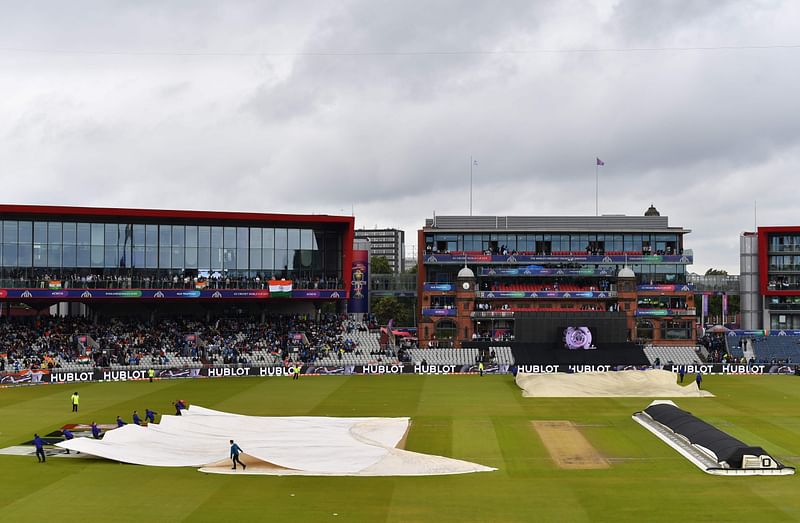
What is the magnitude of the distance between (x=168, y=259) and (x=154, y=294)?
5175 millimetres

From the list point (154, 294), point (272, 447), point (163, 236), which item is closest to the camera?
point (272, 447)

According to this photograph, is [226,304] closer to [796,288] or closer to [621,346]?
[621,346]

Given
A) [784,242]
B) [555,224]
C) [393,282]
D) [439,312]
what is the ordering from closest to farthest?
[439,312] < [555,224] < [784,242] < [393,282]

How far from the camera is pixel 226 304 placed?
10144 cm

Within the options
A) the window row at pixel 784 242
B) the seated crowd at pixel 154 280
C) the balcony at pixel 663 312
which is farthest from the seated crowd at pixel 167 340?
the window row at pixel 784 242

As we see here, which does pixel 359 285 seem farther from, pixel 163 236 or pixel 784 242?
pixel 784 242

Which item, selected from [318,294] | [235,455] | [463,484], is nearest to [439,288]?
[318,294]

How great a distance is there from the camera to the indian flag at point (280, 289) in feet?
314

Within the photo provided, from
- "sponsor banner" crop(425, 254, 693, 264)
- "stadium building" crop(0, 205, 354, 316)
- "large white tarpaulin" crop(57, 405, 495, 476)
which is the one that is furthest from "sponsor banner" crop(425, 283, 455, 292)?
"large white tarpaulin" crop(57, 405, 495, 476)

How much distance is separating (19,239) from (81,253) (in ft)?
21.1

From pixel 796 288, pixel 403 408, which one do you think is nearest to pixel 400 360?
pixel 403 408

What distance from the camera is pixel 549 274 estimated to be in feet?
333

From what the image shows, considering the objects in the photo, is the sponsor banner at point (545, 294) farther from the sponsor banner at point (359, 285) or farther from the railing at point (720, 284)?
the railing at point (720, 284)

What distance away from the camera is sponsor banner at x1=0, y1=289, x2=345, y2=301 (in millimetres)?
89812
